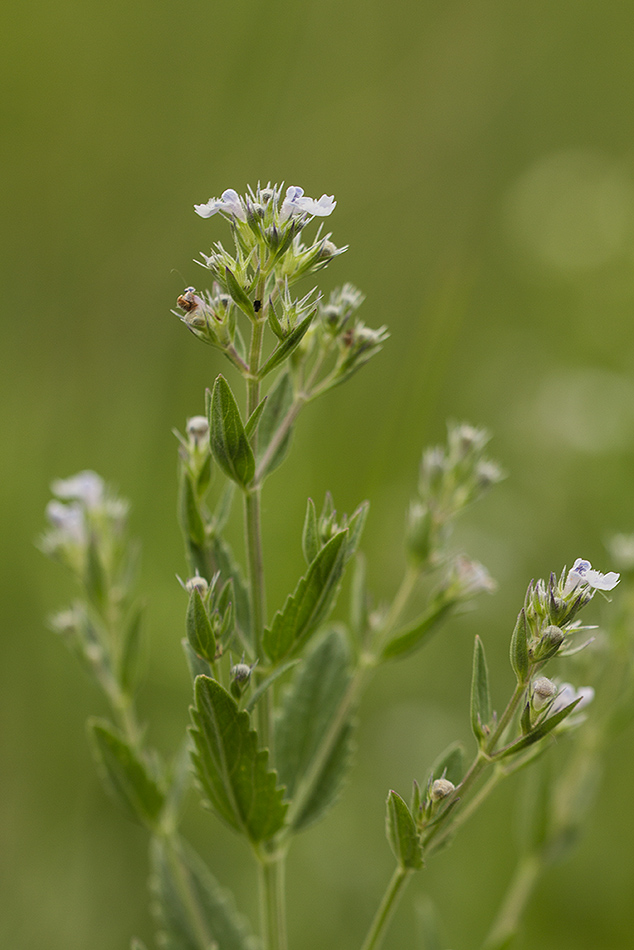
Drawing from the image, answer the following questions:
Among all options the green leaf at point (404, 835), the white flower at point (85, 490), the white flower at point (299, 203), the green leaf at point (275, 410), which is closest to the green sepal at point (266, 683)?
the green leaf at point (404, 835)

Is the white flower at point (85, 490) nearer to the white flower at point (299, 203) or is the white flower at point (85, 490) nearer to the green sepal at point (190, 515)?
the green sepal at point (190, 515)

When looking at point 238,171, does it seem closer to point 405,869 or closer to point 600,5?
point 600,5

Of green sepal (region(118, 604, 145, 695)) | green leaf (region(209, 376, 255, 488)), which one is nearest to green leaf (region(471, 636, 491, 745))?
green leaf (region(209, 376, 255, 488))

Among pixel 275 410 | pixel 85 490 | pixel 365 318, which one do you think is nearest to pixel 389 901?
pixel 275 410

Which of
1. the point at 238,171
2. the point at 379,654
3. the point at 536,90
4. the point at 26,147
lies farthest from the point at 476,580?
the point at 536,90

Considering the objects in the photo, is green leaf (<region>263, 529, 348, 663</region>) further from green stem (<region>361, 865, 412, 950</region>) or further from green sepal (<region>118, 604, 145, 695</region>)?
green sepal (<region>118, 604, 145, 695</region>)
